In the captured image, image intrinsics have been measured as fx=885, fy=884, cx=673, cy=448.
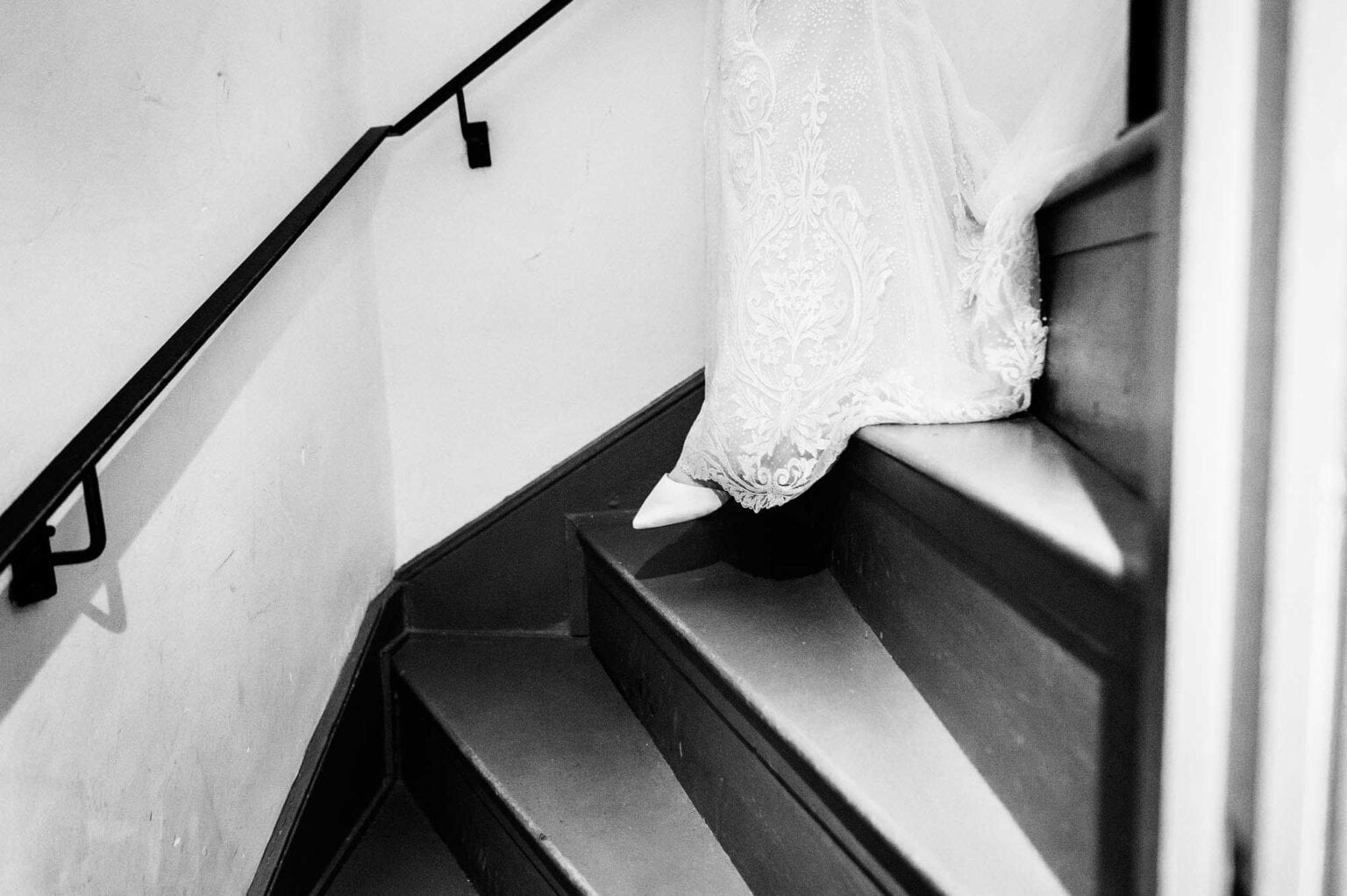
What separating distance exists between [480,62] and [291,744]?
116 cm

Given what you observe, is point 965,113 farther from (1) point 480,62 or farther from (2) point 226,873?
(2) point 226,873

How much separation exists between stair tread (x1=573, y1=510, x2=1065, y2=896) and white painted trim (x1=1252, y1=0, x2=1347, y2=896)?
0.25 m

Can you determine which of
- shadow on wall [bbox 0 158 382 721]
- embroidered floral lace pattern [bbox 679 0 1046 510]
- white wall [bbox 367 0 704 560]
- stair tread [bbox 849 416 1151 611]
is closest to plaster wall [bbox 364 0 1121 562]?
white wall [bbox 367 0 704 560]

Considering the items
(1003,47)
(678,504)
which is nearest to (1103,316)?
(678,504)

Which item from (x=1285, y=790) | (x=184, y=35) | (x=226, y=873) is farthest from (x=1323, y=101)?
(x=226, y=873)

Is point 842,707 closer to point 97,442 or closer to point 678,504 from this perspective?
point 678,504

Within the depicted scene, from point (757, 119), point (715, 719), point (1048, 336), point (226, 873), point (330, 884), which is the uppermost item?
point (757, 119)

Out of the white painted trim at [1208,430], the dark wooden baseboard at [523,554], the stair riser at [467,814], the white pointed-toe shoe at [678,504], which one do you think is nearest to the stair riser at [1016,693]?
the white painted trim at [1208,430]

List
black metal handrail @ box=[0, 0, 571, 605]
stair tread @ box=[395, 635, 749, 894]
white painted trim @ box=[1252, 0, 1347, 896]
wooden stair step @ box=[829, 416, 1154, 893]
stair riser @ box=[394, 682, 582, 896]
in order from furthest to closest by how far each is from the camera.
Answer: stair riser @ box=[394, 682, 582, 896]
stair tread @ box=[395, 635, 749, 894]
black metal handrail @ box=[0, 0, 571, 605]
wooden stair step @ box=[829, 416, 1154, 893]
white painted trim @ box=[1252, 0, 1347, 896]

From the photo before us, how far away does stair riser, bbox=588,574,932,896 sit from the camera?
802 millimetres

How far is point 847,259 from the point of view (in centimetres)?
104

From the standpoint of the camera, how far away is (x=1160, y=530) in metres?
0.50

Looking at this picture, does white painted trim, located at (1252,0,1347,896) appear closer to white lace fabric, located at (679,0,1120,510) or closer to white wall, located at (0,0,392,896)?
white lace fabric, located at (679,0,1120,510)

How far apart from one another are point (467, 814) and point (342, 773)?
0.83ft
